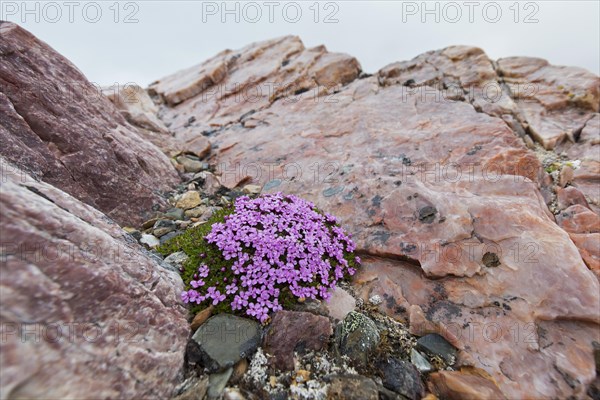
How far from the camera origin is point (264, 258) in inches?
194

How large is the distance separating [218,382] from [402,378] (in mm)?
2171

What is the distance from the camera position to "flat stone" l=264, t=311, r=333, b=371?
3.76 m

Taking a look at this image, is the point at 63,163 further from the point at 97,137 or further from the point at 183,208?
the point at 183,208

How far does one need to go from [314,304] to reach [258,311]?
87 centimetres

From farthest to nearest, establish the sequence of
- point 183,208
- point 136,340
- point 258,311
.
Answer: point 183,208, point 258,311, point 136,340

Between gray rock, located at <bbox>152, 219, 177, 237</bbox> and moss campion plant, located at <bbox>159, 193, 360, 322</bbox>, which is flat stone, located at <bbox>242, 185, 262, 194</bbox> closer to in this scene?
moss campion plant, located at <bbox>159, 193, 360, 322</bbox>

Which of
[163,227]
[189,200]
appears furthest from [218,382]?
[189,200]

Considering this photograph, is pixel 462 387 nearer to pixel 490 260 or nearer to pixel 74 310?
pixel 490 260

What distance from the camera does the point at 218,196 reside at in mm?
7695

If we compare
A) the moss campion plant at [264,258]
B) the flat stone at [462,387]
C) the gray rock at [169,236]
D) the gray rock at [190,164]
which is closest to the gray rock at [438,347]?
the flat stone at [462,387]

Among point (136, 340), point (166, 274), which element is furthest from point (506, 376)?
point (166, 274)

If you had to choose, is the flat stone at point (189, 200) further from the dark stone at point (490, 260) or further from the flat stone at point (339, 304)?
the dark stone at point (490, 260)

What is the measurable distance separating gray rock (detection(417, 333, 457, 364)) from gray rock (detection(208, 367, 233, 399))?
2.50m

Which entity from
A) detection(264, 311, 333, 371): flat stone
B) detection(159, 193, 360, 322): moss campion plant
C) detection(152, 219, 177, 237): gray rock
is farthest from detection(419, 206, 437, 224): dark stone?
detection(152, 219, 177, 237): gray rock
